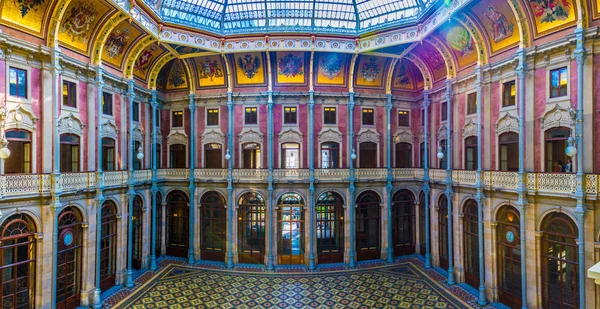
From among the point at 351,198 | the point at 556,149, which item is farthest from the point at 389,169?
the point at 556,149

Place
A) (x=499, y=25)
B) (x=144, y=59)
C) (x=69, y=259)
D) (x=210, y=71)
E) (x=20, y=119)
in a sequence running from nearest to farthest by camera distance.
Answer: (x=20, y=119), (x=69, y=259), (x=499, y=25), (x=144, y=59), (x=210, y=71)

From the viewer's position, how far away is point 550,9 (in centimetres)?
1267

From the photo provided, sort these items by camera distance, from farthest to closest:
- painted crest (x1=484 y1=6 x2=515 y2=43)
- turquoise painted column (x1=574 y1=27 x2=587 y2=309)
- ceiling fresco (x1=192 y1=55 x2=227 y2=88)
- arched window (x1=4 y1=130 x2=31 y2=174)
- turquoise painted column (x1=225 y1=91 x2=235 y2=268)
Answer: ceiling fresco (x1=192 y1=55 x2=227 y2=88), turquoise painted column (x1=225 y1=91 x2=235 y2=268), painted crest (x1=484 y1=6 x2=515 y2=43), arched window (x1=4 y1=130 x2=31 y2=174), turquoise painted column (x1=574 y1=27 x2=587 y2=309)

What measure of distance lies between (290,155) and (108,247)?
11253 mm

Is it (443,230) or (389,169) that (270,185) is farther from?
(443,230)

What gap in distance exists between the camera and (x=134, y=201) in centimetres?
1870

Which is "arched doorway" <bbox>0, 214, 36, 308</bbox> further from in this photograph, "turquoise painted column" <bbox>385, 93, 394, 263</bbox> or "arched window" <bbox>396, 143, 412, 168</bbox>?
"arched window" <bbox>396, 143, 412, 168</bbox>

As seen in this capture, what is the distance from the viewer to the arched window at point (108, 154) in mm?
16578

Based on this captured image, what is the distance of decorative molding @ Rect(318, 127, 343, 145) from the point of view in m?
21.0

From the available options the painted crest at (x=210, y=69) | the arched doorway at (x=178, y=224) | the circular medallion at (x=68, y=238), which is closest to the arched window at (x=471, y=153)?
the painted crest at (x=210, y=69)

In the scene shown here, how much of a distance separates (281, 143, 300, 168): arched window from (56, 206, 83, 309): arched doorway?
1127 cm

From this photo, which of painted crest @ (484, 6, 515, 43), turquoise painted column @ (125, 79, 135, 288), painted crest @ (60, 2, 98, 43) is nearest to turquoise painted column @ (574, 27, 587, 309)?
painted crest @ (484, 6, 515, 43)

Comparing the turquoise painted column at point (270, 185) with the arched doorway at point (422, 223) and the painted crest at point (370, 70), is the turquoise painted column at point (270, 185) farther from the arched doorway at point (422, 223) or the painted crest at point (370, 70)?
the arched doorway at point (422, 223)

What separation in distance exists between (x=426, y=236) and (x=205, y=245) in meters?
13.9
